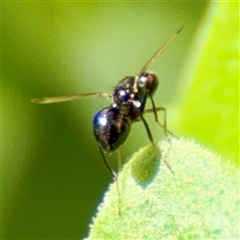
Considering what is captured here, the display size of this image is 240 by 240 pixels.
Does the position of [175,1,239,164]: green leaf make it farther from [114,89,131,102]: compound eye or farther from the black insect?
[114,89,131,102]: compound eye

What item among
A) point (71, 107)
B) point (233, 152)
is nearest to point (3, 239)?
point (71, 107)

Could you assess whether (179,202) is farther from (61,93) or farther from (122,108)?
(61,93)

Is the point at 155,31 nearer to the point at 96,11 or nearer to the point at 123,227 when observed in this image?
the point at 96,11

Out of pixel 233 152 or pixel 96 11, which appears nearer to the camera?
pixel 233 152

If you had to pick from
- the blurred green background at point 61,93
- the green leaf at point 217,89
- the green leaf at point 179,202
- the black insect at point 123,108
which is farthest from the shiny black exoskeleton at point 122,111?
the green leaf at point 179,202

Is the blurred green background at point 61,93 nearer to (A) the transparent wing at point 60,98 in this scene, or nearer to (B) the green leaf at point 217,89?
(A) the transparent wing at point 60,98

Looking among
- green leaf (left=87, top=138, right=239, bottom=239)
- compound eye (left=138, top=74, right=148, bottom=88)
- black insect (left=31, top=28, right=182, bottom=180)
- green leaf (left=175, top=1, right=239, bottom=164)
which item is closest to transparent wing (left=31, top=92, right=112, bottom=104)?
black insect (left=31, top=28, right=182, bottom=180)

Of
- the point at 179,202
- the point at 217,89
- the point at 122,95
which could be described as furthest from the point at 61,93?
the point at 179,202
